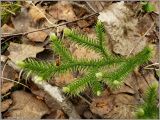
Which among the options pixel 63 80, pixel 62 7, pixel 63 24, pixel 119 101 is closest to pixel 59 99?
pixel 63 80

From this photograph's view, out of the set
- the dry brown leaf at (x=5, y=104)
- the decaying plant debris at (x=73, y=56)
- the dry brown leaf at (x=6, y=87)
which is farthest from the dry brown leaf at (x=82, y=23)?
the dry brown leaf at (x=5, y=104)

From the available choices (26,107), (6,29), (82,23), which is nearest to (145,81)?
(82,23)

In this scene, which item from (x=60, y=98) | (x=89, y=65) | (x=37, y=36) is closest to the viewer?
(x=89, y=65)

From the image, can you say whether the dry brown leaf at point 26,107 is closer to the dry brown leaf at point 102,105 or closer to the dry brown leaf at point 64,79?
→ the dry brown leaf at point 64,79

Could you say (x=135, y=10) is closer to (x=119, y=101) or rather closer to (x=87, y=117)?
(x=119, y=101)

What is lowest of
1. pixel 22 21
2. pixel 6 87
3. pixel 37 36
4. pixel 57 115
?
pixel 57 115

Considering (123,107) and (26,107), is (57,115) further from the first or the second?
(123,107)

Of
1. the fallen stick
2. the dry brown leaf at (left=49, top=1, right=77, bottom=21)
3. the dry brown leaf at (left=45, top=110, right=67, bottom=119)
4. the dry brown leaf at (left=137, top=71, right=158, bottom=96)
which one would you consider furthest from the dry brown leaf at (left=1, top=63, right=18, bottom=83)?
the dry brown leaf at (left=137, top=71, right=158, bottom=96)
